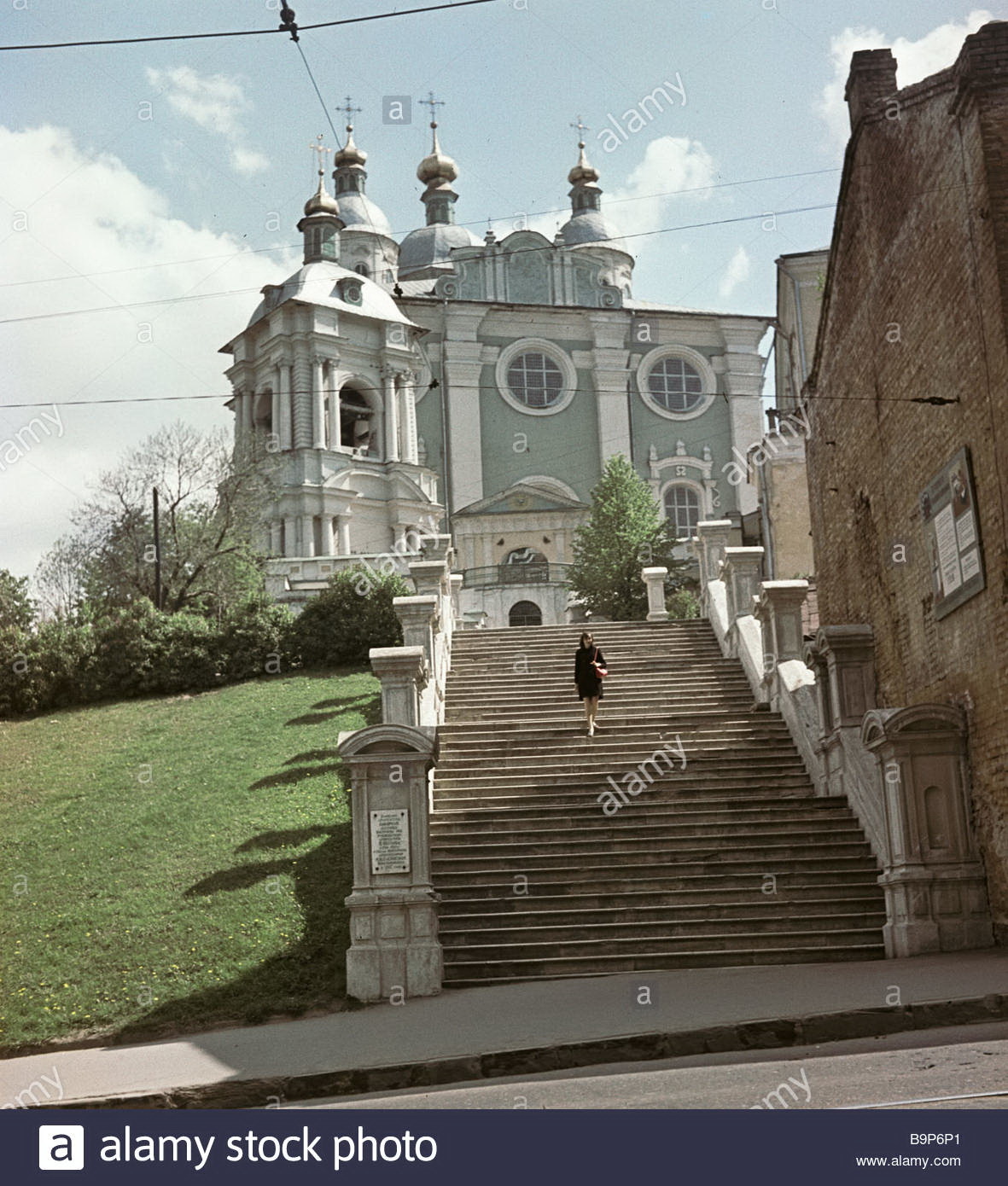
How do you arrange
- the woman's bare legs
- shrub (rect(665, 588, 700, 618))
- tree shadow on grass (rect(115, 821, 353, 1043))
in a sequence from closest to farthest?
tree shadow on grass (rect(115, 821, 353, 1043)) < the woman's bare legs < shrub (rect(665, 588, 700, 618))

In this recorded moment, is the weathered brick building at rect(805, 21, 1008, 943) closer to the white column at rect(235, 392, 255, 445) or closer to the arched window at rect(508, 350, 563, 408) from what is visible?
the white column at rect(235, 392, 255, 445)

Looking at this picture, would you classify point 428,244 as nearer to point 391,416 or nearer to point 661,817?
point 391,416

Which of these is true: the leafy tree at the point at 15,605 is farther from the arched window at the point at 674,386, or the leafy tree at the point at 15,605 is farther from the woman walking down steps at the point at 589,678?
the arched window at the point at 674,386

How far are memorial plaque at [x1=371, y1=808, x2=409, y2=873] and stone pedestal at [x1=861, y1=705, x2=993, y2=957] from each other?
15.3ft

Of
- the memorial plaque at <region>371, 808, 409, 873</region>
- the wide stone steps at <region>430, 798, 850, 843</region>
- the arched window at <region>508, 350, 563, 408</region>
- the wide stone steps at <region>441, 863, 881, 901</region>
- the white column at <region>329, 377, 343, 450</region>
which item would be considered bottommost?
the wide stone steps at <region>441, 863, 881, 901</region>

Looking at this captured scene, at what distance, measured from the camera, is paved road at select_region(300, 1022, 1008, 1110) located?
23.1ft

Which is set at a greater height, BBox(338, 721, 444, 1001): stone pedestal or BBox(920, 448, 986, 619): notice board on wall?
BBox(920, 448, 986, 619): notice board on wall

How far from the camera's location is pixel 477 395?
60312mm

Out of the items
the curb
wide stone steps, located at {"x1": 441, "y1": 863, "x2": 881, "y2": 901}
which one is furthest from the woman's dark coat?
the curb

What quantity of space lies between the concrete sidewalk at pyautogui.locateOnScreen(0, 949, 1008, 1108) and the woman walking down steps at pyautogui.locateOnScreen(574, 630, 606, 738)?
23.3ft

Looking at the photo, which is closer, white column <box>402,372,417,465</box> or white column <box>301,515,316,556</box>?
white column <box>301,515,316,556</box>

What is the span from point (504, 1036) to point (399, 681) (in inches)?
367

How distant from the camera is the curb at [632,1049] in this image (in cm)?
932

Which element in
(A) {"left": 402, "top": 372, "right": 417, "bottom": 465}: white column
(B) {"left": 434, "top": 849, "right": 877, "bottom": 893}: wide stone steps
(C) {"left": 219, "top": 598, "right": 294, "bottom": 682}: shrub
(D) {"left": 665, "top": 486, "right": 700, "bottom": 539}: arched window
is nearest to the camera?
(B) {"left": 434, "top": 849, "right": 877, "bottom": 893}: wide stone steps
